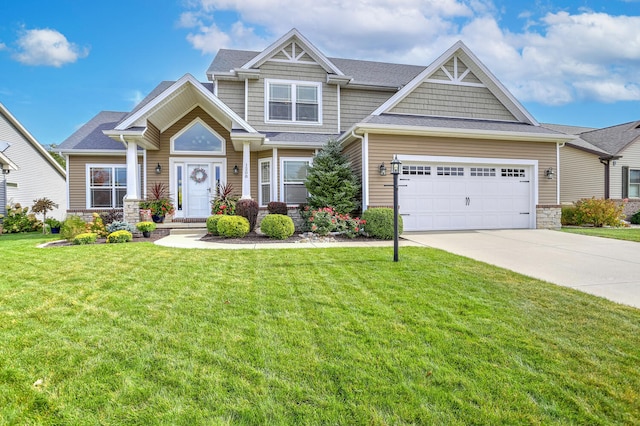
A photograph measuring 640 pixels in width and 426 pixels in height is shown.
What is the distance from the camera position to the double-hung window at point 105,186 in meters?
13.1

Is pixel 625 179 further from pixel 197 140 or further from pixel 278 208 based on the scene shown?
pixel 197 140

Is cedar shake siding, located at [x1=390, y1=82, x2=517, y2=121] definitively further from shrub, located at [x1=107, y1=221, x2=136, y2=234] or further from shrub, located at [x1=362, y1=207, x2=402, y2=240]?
shrub, located at [x1=107, y1=221, x2=136, y2=234]

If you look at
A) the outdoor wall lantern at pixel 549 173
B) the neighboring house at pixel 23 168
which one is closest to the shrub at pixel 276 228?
the outdoor wall lantern at pixel 549 173

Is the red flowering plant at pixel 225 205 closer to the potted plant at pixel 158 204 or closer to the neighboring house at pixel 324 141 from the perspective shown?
the neighboring house at pixel 324 141

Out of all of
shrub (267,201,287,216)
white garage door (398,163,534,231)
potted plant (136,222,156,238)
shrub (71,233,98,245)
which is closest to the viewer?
shrub (71,233,98,245)

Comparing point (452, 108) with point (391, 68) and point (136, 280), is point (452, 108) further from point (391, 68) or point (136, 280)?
point (136, 280)

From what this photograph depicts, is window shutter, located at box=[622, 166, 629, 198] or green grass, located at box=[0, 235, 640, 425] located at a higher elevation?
window shutter, located at box=[622, 166, 629, 198]

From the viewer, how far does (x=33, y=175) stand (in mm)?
17812

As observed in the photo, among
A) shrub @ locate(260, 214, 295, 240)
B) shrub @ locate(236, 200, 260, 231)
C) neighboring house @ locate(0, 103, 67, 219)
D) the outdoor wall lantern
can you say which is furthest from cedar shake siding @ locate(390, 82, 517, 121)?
neighboring house @ locate(0, 103, 67, 219)

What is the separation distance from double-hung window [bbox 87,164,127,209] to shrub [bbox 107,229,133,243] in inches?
212

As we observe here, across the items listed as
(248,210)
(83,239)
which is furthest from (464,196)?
(83,239)

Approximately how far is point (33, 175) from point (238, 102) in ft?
43.7

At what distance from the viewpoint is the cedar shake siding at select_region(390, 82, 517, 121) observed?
37.9ft

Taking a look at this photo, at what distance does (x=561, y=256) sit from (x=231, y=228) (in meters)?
7.96
